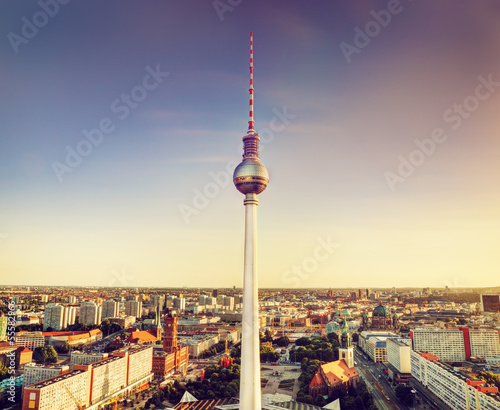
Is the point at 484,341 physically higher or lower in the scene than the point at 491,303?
lower

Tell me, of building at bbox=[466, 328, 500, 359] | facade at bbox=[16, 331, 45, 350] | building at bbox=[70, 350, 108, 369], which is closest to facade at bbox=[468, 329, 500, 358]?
building at bbox=[466, 328, 500, 359]

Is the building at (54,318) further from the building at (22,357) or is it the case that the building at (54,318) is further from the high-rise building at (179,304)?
the high-rise building at (179,304)

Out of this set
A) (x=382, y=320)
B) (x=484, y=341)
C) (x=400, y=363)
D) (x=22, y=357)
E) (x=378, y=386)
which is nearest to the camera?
(x=378, y=386)

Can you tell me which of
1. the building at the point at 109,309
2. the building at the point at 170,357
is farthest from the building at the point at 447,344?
the building at the point at 109,309

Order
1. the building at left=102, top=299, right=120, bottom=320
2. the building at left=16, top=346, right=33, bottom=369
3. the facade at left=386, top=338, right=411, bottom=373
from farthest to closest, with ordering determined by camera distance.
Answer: the building at left=102, top=299, right=120, bottom=320 < the facade at left=386, top=338, right=411, bottom=373 < the building at left=16, top=346, right=33, bottom=369

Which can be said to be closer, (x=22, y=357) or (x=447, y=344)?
(x=22, y=357)

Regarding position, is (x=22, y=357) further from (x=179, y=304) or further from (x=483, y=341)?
(x=179, y=304)

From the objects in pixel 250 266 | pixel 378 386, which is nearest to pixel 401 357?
pixel 378 386

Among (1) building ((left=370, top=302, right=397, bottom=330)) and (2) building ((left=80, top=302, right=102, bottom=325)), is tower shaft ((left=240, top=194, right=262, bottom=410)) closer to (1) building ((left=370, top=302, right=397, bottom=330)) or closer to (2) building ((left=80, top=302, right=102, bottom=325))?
(2) building ((left=80, top=302, right=102, bottom=325))
